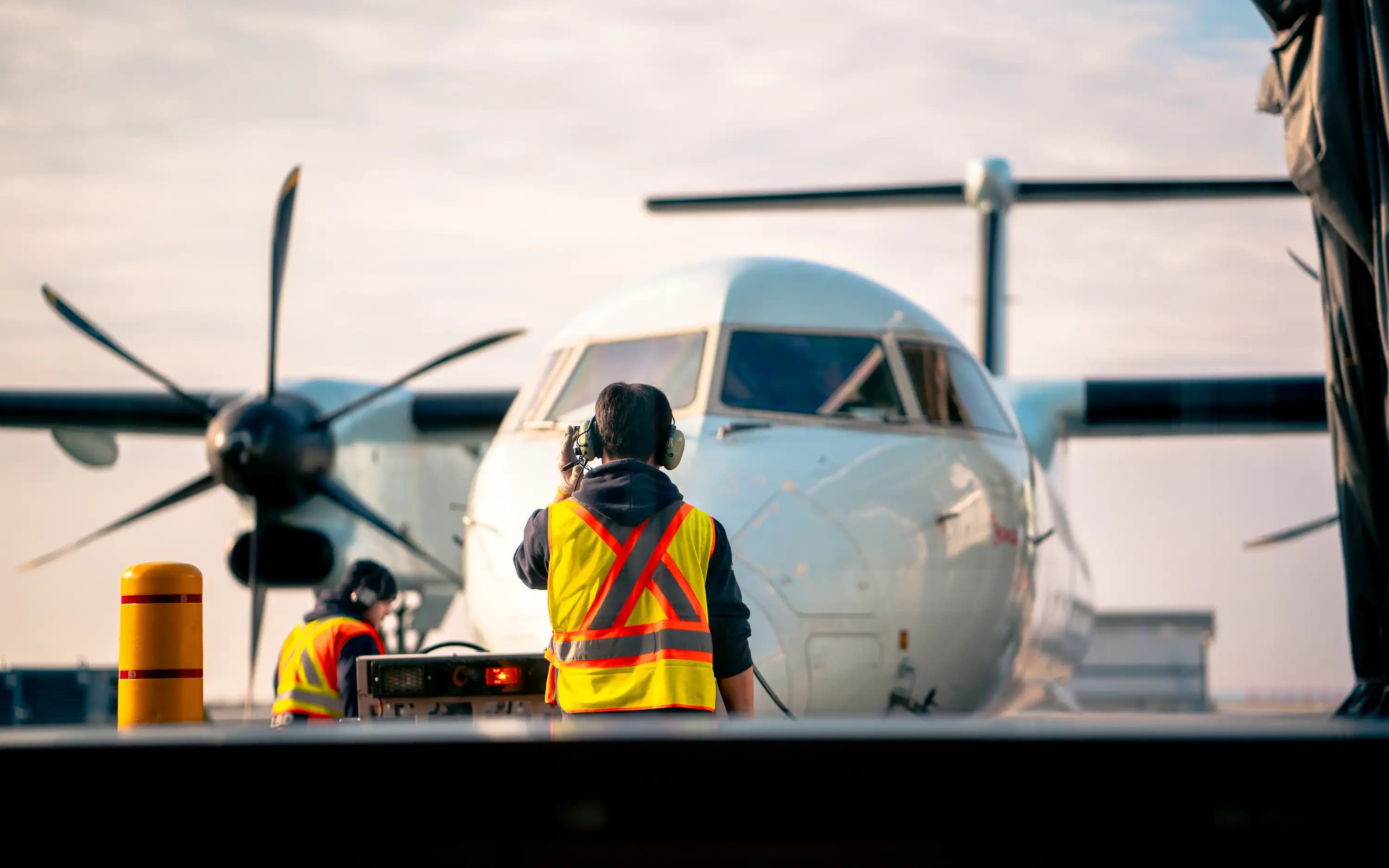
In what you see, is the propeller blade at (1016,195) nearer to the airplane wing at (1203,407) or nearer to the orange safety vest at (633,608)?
the airplane wing at (1203,407)

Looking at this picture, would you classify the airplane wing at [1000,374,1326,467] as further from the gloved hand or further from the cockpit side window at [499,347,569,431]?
the gloved hand

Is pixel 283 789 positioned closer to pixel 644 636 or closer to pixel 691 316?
pixel 644 636

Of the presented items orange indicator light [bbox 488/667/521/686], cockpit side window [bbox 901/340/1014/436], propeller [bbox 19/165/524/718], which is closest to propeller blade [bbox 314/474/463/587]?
propeller [bbox 19/165/524/718]

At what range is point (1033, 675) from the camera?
26.7 ft

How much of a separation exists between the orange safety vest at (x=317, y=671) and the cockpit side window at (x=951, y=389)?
2.73 metres

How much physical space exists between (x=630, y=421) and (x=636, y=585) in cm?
40

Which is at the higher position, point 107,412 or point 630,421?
point 107,412

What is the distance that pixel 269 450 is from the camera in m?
11.5

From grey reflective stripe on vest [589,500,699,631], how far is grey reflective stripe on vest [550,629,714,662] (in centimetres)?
4

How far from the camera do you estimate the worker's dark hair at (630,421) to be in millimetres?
3480

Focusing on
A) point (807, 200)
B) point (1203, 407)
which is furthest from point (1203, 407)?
point (807, 200)

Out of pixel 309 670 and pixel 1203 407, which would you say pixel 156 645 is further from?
pixel 1203 407

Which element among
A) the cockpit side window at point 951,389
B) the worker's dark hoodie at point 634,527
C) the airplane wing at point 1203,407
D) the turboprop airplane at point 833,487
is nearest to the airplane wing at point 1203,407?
the airplane wing at point 1203,407

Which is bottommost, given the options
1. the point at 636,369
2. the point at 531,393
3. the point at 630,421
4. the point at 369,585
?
the point at 369,585
